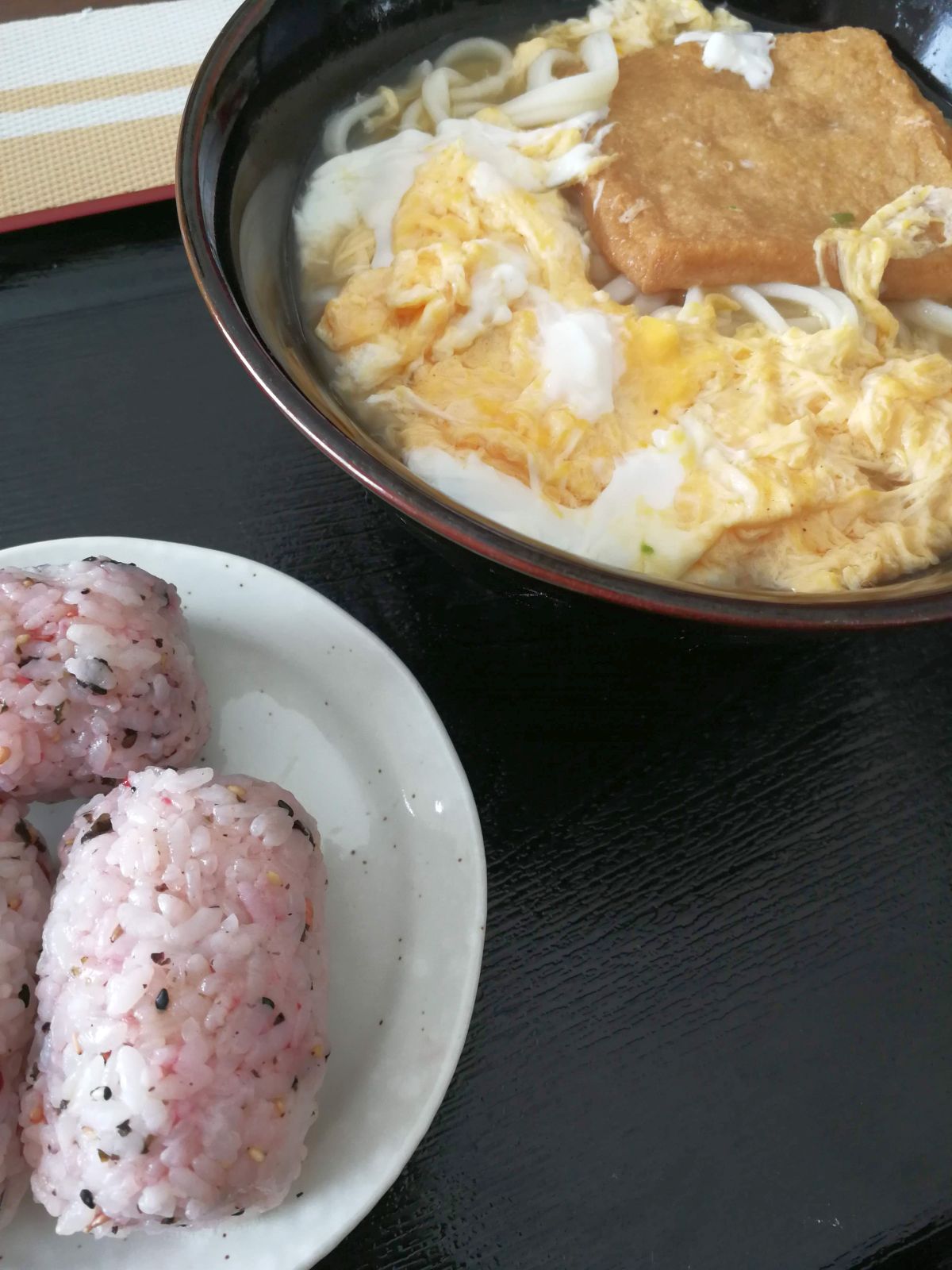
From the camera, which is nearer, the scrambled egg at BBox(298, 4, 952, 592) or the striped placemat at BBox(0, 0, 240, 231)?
the scrambled egg at BBox(298, 4, 952, 592)

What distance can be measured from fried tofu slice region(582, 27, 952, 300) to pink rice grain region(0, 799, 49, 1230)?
1287mm

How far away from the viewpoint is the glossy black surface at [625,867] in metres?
1.23

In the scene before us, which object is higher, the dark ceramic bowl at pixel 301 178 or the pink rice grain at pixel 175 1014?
the dark ceramic bowl at pixel 301 178

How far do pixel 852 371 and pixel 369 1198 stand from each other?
1.41 metres

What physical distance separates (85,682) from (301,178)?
3.45 feet

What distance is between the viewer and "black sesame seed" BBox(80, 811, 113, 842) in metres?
1.14

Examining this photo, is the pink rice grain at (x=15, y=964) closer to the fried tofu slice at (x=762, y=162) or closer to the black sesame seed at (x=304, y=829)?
the black sesame seed at (x=304, y=829)

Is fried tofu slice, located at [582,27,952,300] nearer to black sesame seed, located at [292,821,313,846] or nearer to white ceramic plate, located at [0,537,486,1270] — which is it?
white ceramic plate, located at [0,537,486,1270]

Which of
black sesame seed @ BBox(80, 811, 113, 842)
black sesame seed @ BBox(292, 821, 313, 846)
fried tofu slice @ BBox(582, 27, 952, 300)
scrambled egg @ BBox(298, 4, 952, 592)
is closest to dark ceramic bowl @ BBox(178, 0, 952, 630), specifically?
scrambled egg @ BBox(298, 4, 952, 592)

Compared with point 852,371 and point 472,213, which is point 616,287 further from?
point 852,371

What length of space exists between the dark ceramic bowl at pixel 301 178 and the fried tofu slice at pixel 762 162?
0.28 m

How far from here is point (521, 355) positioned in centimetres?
152

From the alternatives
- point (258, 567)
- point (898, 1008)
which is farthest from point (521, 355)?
point (898, 1008)

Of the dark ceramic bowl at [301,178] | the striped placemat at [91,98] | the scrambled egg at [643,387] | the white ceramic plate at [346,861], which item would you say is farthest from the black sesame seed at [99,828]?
the striped placemat at [91,98]
